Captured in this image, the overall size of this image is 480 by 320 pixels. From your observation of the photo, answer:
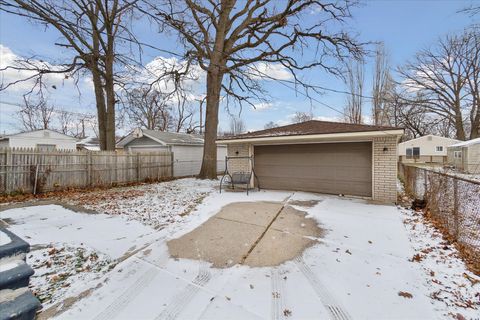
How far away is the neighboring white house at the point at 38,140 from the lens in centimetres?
1623

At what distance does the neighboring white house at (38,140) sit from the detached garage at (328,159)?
15.3 m

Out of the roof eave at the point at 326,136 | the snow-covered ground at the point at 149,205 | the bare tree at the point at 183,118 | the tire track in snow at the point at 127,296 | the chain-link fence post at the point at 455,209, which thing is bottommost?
the tire track in snow at the point at 127,296

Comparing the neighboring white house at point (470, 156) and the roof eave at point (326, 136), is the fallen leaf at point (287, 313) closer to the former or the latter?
the roof eave at point (326, 136)

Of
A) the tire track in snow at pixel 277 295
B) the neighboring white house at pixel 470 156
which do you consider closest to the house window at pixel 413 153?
the neighboring white house at pixel 470 156

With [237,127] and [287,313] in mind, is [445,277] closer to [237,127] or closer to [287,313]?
[287,313]

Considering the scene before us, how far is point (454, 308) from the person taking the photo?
93.4 inches

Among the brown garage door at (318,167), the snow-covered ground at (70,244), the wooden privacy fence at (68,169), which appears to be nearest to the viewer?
the snow-covered ground at (70,244)

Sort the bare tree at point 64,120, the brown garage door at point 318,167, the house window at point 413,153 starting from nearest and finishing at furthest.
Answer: the brown garage door at point 318,167 < the house window at point 413,153 < the bare tree at point 64,120

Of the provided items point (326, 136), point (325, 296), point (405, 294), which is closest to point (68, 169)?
point (326, 136)

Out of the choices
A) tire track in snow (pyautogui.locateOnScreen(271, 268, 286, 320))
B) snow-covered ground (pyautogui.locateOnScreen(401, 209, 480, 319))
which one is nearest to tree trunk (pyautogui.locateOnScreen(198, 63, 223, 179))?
snow-covered ground (pyautogui.locateOnScreen(401, 209, 480, 319))

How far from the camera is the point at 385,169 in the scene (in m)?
7.03

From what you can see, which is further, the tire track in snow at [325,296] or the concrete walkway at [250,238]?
the concrete walkway at [250,238]

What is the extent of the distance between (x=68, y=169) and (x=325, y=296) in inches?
418

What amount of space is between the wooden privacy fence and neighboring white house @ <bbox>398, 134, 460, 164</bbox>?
29239mm
